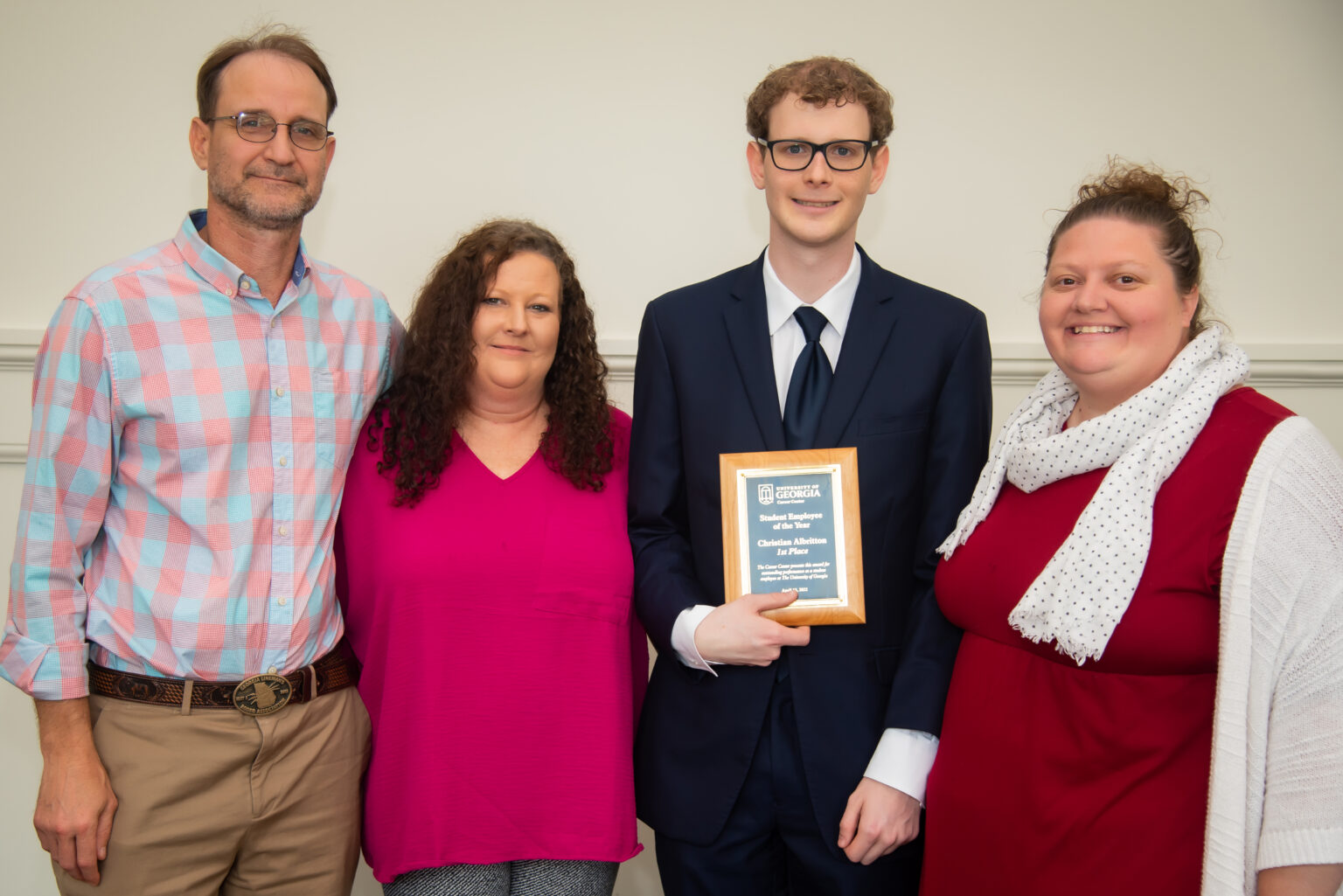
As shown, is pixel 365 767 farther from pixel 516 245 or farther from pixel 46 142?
pixel 46 142

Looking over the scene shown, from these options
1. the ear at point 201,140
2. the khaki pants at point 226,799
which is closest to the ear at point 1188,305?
the khaki pants at point 226,799

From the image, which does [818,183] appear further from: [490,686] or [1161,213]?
[490,686]

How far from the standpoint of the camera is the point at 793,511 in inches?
70.8

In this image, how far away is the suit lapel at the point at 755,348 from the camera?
1.88 m

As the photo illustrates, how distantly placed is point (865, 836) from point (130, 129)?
313cm

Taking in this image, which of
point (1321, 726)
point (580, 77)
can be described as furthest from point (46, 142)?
point (1321, 726)

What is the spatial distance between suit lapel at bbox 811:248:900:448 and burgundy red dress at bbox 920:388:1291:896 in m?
0.39

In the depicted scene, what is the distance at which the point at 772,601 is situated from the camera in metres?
1.77

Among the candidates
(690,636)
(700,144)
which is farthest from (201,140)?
(700,144)

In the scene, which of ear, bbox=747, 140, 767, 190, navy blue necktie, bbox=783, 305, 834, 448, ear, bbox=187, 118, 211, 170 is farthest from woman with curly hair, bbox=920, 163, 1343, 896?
ear, bbox=187, 118, 211, 170

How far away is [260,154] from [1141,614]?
1873 mm

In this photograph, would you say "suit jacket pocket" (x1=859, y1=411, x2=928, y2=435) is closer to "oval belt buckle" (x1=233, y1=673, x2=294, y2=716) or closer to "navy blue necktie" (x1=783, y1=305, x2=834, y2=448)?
"navy blue necktie" (x1=783, y1=305, x2=834, y2=448)

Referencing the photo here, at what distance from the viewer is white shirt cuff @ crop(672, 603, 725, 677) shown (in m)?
1.85

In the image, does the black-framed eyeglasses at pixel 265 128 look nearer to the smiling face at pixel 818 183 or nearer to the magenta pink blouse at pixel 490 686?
the magenta pink blouse at pixel 490 686
